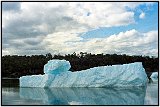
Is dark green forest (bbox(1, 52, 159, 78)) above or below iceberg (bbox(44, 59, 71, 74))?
below

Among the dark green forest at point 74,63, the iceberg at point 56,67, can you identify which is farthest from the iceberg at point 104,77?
the dark green forest at point 74,63

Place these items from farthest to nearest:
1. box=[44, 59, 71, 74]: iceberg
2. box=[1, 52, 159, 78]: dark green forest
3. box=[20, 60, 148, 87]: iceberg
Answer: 1. box=[1, 52, 159, 78]: dark green forest
2. box=[44, 59, 71, 74]: iceberg
3. box=[20, 60, 148, 87]: iceberg

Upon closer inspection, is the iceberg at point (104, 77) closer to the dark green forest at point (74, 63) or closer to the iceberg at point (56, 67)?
the iceberg at point (56, 67)

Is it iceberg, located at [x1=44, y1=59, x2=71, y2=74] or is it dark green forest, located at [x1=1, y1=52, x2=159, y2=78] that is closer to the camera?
iceberg, located at [x1=44, y1=59, x2=71, y2=74]

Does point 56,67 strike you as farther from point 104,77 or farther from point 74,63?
Result: point 74,63

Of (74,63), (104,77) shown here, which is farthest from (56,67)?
(74,63)

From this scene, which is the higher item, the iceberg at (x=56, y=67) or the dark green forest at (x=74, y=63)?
the iceberg at (x=56, y=67)

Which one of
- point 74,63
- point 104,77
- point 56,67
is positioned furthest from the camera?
point 74,63

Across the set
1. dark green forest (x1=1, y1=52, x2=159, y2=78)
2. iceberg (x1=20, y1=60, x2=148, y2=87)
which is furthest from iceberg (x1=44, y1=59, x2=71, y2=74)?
dark green forest (x1=1, y1=52, x2=159, y2=78)

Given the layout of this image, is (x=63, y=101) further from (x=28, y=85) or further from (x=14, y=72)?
(x=14, y=72)

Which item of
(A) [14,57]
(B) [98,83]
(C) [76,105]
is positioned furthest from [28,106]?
(A) [14,57]

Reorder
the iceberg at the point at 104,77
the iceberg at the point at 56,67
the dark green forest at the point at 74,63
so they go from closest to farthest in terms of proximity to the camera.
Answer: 1. the iceberg at the point at 104,77
2. the iceberg at the point at 56,67
3. the dark green forest at the point at 74,63

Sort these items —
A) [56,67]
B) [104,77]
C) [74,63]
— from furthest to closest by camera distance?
[74,63] → [56,67] → [104,77]

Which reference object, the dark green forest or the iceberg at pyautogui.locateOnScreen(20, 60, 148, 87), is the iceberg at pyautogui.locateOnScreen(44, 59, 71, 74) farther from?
the dark green forest
